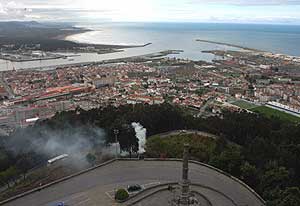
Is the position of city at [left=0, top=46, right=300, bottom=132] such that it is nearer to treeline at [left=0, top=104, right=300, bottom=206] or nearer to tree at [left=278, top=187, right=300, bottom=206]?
treeline at [left=0, top=104, right=300, bottom=206]

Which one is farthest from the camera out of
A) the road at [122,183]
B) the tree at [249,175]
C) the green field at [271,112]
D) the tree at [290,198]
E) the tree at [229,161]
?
the green field at [271,112]

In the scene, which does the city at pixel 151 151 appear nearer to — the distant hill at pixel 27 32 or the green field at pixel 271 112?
the green field at pixel 271 112

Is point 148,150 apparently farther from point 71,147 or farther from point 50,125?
point 50,125

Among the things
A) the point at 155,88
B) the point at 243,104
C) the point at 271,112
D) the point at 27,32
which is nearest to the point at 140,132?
the point at 271,112

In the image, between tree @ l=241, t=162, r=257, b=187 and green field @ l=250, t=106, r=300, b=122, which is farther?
green field @ l=250, t=106, r=300, b=122

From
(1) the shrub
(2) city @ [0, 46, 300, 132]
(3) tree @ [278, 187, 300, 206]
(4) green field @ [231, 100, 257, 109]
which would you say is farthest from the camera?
(4) green field @ [231, 100, 257, 109]

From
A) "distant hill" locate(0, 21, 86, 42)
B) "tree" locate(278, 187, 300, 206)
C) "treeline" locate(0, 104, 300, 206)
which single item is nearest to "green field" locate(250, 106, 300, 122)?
"treeline" locate(0, 104, 300, 206)

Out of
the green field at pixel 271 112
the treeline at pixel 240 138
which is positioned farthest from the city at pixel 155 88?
the treeline at pixel 240 138
